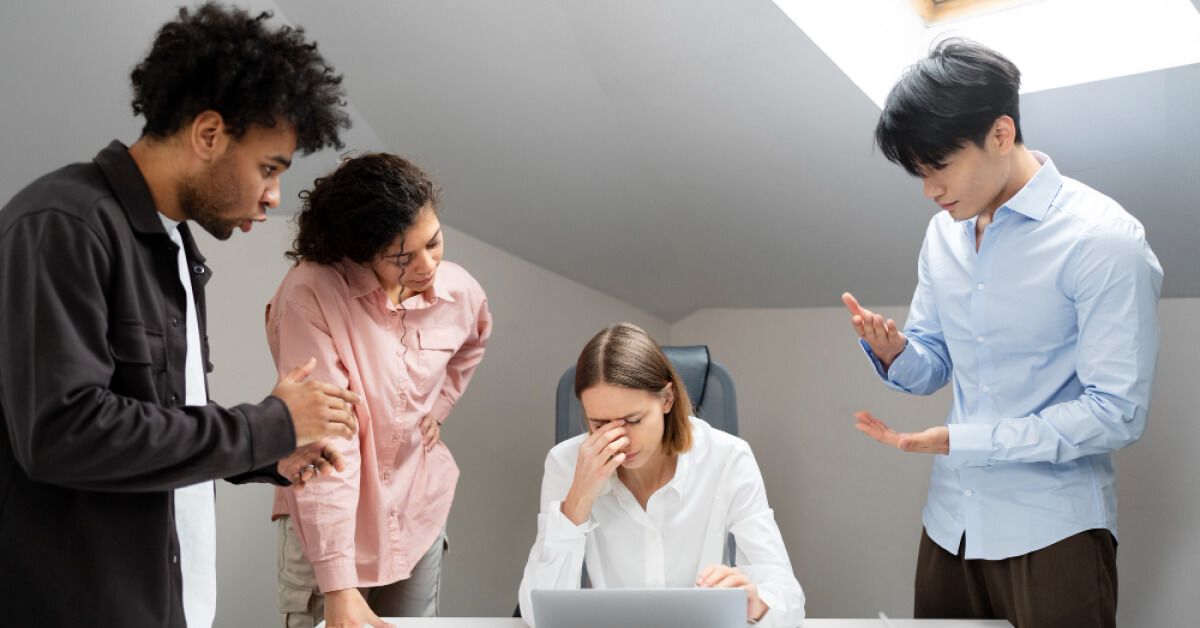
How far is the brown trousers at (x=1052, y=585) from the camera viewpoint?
1.82m

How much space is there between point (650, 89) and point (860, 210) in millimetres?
674

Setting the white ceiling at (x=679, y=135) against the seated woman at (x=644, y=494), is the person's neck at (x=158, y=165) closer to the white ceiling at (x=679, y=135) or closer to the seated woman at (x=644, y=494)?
the seated woman at (x=644, y=494)

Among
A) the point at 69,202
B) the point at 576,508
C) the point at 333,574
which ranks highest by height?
the point at 69,202

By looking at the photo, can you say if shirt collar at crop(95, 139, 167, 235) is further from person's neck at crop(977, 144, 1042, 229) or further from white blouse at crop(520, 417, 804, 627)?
person's neck at crop(977, 144, 1042, 229)

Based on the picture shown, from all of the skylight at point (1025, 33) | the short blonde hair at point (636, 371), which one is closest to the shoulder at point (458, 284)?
the short blonde hair at point (636, 371)

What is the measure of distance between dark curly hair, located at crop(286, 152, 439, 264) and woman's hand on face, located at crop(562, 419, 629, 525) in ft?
1.84

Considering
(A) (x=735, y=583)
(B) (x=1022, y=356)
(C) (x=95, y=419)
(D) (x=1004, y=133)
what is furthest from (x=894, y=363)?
(C) (x=95, y=419)

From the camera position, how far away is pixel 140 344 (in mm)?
1285

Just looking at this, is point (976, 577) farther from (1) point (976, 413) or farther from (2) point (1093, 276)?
(2) point (1093, 276)

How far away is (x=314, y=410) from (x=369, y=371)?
77cm

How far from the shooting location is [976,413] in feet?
6.53

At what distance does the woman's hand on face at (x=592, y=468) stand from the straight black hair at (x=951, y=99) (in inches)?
29.7

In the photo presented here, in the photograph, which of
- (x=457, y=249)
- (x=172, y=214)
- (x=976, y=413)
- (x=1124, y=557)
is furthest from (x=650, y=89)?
(x=1124, y=557)

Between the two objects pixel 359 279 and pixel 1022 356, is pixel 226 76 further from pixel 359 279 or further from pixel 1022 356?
pixel 1022 356
